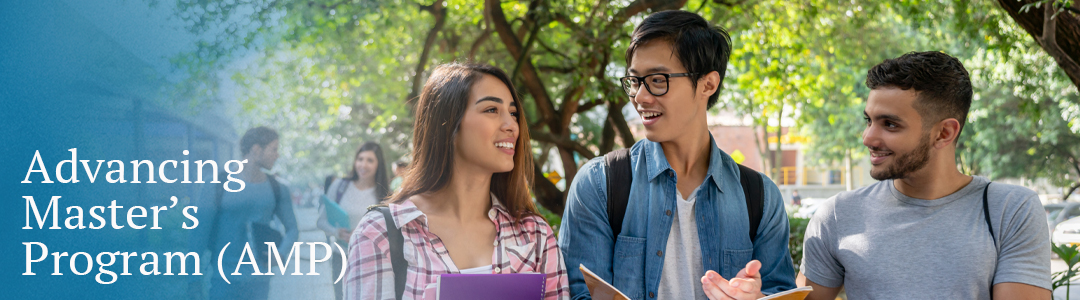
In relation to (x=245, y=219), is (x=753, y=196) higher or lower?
higher

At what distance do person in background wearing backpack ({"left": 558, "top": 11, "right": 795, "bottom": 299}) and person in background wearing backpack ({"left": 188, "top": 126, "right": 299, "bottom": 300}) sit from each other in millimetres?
3869

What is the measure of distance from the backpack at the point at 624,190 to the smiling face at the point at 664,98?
0.15 metres

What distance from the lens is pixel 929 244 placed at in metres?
2.10

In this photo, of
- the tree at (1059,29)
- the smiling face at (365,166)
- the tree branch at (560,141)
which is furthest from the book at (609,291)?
the tree branch at (560,141)

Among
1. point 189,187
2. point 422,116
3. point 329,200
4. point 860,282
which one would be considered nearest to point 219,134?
point 189,187

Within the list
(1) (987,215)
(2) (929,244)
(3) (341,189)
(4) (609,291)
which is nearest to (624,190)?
(4) (609,291)

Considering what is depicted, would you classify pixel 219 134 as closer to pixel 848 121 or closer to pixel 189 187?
pixel 189 187

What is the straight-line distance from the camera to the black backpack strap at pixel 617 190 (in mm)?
2193

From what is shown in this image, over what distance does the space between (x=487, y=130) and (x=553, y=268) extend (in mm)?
466

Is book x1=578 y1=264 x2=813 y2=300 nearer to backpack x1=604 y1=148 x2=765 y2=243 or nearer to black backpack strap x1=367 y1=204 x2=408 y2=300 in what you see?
backpack x1=604 y1=148 x2=765 y2=243

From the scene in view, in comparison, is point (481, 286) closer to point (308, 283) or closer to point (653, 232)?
point (653, 232)

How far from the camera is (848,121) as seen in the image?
2400 centimetres

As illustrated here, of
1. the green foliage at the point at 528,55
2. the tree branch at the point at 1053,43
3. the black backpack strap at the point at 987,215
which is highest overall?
the green foliage at the point at 528,55

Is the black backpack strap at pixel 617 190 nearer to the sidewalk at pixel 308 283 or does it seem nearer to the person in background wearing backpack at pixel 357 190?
the person in background wearing backpack at pixel 357 190
